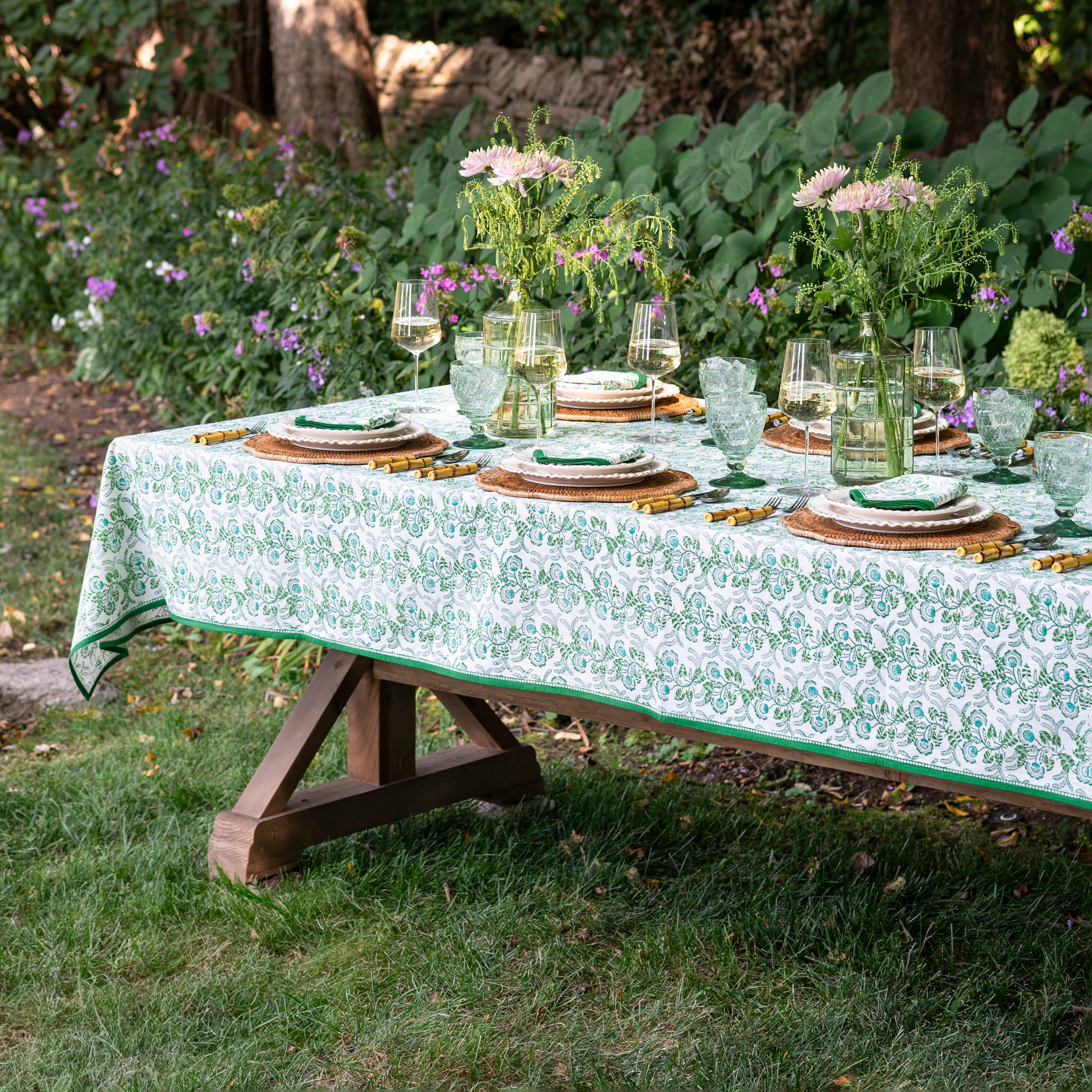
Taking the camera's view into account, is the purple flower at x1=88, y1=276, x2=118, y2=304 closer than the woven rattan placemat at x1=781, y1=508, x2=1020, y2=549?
No

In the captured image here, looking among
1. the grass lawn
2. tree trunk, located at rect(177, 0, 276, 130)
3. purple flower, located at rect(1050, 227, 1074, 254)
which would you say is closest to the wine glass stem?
the grass lawn

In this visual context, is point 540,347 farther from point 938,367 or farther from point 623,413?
point 938,367

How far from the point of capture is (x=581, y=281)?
425cm

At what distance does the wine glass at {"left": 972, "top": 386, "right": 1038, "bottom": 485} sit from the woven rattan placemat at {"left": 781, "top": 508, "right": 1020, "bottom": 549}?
14.0 inches

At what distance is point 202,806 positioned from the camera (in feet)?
10.8

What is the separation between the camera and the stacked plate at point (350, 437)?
8.50 feet

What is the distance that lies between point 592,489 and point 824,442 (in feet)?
2.09

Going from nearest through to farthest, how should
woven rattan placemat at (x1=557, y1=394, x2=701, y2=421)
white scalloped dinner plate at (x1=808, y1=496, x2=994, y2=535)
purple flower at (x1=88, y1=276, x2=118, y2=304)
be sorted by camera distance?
white scalloped dinner plate at (x1=808, y1=496, x2=994, y2=535)
woven rattan placemat at (x1=557, y1=394, x2=701, y2=421)
purple flower at (x1=88, y1=276, x2=118, y2=304)

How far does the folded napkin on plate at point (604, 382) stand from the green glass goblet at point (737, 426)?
713 millimetres

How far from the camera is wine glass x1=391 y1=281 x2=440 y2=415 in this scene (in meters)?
2.91

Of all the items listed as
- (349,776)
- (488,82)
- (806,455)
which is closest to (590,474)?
(806,455)

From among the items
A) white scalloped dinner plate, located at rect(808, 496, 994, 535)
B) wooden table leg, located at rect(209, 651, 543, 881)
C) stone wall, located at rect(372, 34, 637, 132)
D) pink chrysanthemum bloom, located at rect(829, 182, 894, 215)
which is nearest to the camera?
white scalloped dinner plate, located at rect(808, 496, 994, 535)

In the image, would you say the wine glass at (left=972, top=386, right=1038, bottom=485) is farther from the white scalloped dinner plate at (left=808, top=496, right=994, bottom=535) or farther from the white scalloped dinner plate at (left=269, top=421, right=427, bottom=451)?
the white scalloped dinner plate at (left=269, top=421, right=427, bottom=451)

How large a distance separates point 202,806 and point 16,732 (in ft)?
2.67
